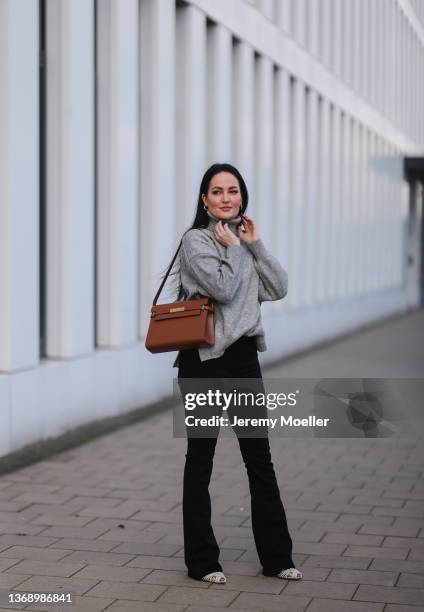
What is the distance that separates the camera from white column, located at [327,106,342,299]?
2239 centimetres

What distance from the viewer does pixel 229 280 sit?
5.21 metres

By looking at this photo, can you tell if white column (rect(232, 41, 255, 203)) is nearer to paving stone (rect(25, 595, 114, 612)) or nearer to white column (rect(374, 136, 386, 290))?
paving stone (rect(25, 595, 114, 612))

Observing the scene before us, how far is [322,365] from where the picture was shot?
16031 mm

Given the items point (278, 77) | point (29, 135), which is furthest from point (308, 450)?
point (278, 77)

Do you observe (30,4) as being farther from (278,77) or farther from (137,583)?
(278,77)

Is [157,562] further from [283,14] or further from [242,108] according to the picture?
[283,14]

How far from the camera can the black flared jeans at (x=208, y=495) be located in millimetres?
5297

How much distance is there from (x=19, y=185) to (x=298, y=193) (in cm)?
1081

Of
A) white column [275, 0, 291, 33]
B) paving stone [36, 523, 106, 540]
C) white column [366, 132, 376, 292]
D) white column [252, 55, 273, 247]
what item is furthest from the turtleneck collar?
white column [366, 132, 376, 292]

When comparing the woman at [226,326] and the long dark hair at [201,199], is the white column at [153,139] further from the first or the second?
the woman at [226,326]

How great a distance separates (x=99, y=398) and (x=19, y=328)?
5.14 feet

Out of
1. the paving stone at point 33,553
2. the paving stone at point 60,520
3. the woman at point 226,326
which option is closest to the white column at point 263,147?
the paving stone at point 60,520

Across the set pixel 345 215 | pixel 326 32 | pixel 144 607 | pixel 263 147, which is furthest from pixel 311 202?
pixel 144 607

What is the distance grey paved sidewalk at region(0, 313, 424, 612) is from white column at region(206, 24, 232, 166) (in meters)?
5.10
